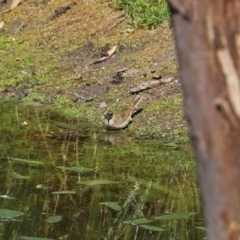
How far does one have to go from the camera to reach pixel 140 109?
27.6 ft

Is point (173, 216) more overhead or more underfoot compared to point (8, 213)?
more underfoot

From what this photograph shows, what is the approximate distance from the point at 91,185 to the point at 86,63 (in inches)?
166

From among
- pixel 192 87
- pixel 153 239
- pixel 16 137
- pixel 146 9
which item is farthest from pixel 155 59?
pixel 192 87

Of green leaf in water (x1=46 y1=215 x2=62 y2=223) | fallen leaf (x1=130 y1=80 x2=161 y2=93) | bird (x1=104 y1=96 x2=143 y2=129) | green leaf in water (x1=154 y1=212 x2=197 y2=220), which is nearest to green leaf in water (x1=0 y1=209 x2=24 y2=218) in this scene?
green leaf in water (x1=46 y1=215 x2=62 y2=223)

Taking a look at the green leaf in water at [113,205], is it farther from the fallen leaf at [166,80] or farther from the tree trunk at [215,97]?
the fallen leaf at [166,80]

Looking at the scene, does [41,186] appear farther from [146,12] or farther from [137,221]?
[146,12]

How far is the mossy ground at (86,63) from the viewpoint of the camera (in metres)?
8.52

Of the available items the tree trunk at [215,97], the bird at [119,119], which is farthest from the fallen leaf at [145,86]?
the tree trunk at [215,97]

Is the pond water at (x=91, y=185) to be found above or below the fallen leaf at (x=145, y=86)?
above

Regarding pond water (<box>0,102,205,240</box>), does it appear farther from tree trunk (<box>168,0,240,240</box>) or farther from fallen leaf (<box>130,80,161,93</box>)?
tree trunk (<box>168,0,240,240</box>)

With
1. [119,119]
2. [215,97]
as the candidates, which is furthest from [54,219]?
[215,97]

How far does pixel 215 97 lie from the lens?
197 centimetres

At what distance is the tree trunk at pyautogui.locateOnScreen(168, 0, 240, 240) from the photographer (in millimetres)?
1959

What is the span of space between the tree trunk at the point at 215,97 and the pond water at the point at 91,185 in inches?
116
